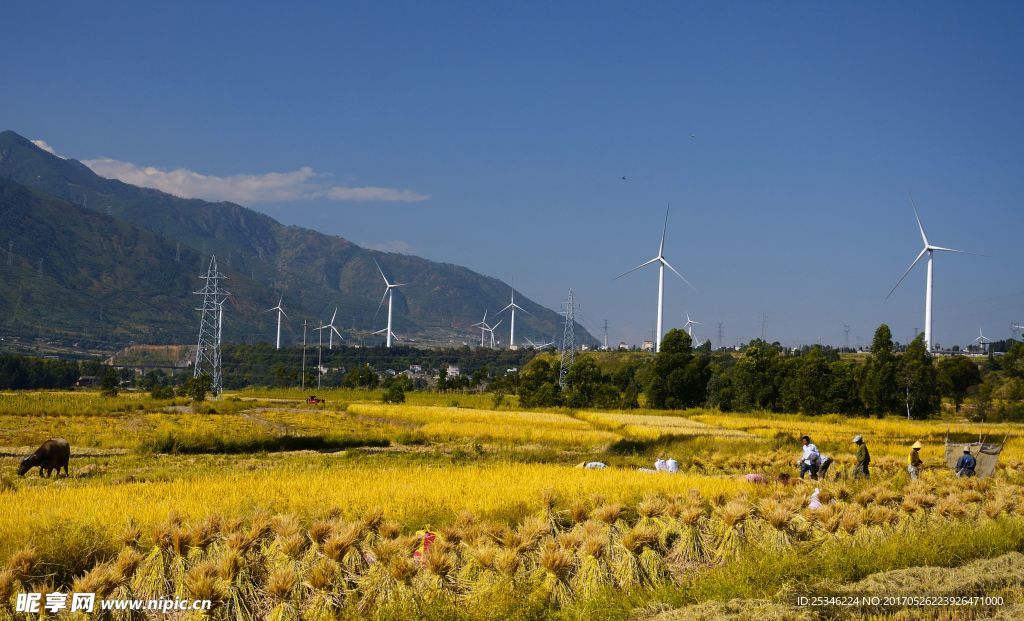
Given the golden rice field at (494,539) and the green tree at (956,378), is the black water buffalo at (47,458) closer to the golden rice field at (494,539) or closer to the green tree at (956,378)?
the golden rice field at (494,539)

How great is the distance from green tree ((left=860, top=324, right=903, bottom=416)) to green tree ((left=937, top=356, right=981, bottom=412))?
61.9 ft

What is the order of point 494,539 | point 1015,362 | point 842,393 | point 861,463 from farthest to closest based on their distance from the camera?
1. point 1015,362
2. point 842,393
3. point 861,463
4. point 494,539

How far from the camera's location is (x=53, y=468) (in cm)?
2509

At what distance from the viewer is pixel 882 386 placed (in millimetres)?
74562

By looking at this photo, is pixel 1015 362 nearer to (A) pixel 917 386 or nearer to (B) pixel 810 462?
(A) pixel 917 386

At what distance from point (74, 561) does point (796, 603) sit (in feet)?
31.1

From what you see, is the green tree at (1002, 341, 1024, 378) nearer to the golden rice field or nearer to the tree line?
the tree line

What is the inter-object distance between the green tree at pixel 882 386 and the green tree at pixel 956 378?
18.9m

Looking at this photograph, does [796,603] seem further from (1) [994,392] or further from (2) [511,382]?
(2) [511,382]

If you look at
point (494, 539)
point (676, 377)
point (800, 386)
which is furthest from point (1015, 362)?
point (494, 539)

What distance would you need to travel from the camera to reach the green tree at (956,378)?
9325 centimetres

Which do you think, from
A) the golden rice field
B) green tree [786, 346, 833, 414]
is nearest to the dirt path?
the golden rice field

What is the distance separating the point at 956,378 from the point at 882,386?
27601 millimetres

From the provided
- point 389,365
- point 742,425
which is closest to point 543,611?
point 742,425
